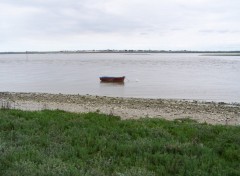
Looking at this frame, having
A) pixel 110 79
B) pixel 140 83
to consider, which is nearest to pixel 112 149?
pixel 140 83

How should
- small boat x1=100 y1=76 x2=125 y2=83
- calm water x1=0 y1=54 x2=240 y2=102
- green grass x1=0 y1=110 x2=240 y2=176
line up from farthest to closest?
small boat x1=100 y1=76 x2=125 y2=83, calm water x1=0 y1=54 x2=240 y2=102, green grass x1=0 y1=110 x2=240 y2=176

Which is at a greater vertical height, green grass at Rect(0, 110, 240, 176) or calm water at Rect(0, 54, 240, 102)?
green grass at Rect(0, 110, 240, 176)

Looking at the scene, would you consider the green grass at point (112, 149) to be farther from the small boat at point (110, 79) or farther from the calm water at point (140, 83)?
the small boat at point (110, 79)

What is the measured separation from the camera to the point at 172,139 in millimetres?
8461

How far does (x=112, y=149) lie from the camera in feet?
24.2

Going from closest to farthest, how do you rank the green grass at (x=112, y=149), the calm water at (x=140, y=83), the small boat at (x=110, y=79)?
the green grass at (x=112, y=149)
the calm water at (x=140, y=83)
the small boat at (x=110, y=79)

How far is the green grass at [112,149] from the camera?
6.02 metres

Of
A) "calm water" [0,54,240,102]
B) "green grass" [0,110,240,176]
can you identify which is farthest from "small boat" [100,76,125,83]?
"green grass" [0,110,240,176]

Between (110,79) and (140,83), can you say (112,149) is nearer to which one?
(140,83)

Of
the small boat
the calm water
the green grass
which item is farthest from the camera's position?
the small boat

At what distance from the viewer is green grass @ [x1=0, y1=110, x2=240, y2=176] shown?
19.8 feet

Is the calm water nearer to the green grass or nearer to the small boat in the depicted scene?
the small boat

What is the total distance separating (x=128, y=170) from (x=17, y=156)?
2.22 meters

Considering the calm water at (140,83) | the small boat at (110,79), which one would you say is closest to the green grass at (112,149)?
the calm water at (140,83)
